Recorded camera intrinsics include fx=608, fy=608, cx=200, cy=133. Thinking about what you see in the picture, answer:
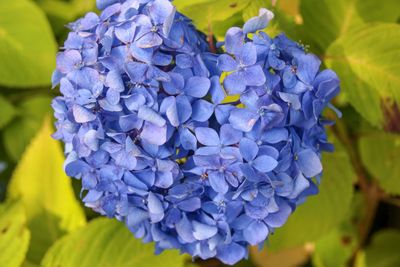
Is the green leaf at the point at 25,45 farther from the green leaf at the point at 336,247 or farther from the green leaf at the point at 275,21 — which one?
the green leaf at the point at 336,247

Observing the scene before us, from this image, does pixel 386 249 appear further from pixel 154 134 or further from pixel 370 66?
pixel 154 134

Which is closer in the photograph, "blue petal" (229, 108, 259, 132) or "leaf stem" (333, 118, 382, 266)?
"blue petal" (229, 108, 259, 132)

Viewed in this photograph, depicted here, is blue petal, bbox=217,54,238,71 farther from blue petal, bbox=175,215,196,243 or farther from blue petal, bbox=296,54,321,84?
blue petal, bbox=175,215,196,243

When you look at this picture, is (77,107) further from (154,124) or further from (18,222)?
(18,222)

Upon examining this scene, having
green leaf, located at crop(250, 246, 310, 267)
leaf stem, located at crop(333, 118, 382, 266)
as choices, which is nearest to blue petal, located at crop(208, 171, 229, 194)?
leaf stem, located at crop(333, 118, 382, 266)

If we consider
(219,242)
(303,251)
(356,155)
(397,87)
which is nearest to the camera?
(219,242)

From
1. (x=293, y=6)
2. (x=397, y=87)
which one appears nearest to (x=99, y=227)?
(x=397, y=87)
